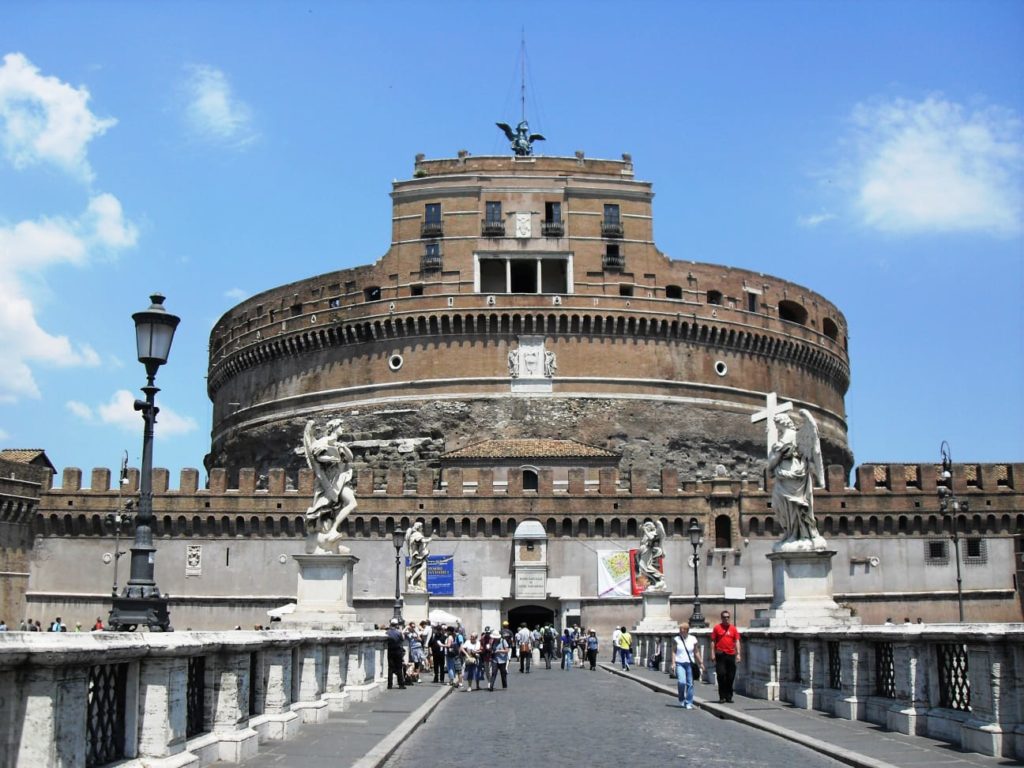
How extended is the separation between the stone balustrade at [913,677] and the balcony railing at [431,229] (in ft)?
134

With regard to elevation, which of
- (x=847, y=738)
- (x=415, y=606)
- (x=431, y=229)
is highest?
(x=431, y=229)

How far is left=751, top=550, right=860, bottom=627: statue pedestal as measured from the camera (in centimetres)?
1453

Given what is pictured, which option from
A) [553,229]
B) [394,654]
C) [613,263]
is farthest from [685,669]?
[553,229]

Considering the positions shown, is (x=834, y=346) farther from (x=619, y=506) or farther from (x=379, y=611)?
(x=379, y=611)

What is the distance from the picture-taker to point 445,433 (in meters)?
52.6

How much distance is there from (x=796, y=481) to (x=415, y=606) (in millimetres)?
18984

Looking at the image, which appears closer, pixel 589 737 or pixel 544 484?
pixel 589 737

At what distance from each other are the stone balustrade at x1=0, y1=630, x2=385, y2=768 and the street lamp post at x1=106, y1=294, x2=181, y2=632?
1102 millimetres

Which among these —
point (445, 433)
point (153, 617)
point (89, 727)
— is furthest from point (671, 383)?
point (89, 727)

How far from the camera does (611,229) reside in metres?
55.0

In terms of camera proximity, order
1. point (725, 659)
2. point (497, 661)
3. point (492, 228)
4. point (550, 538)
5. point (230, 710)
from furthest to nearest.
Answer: point (492, 228) < point (550, 538) < point (497, 661) < point (725, 659) < point (230, 710)

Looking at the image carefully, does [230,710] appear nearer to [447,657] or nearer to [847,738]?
[847,738]

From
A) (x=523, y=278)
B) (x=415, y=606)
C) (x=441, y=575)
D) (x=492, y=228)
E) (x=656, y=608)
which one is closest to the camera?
(x=656, y=608)

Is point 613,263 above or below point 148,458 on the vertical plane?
above
